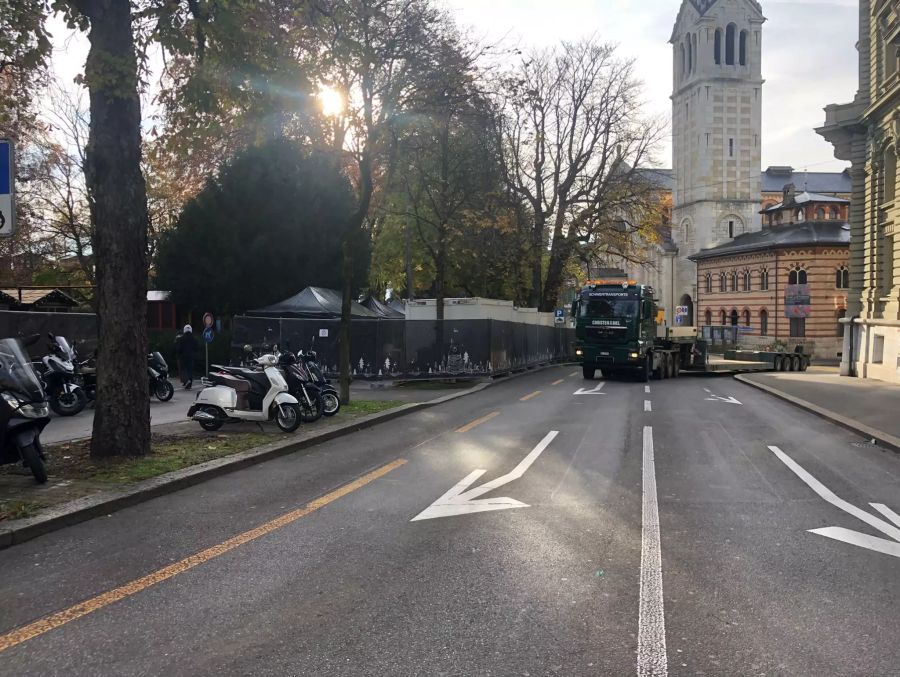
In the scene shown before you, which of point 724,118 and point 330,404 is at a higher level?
point 724,118

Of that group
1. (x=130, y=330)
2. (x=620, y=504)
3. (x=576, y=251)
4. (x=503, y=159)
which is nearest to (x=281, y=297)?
(x=503, y=159)

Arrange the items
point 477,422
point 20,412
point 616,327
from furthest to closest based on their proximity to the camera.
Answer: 1. point 616,327
2. point 477,422
3. point 20,412

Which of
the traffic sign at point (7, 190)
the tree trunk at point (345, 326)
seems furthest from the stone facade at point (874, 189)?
the traffic sign at point (7, 190)

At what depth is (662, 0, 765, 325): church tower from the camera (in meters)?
79.0

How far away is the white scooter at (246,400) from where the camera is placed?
39.6 ft

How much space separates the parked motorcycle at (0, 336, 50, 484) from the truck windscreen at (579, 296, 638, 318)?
891 inches

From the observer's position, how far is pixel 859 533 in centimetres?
643

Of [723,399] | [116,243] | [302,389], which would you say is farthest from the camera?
[723,399]

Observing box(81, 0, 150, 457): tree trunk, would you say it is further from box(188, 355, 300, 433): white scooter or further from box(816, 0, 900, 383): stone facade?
box(816, 0, 900, 383): stone facade

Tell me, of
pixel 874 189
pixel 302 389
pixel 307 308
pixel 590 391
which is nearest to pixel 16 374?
pixel 302 389

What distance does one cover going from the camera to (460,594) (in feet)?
15.5

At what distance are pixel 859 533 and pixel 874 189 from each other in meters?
27.8

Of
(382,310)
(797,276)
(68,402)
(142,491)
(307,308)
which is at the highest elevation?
(797,276)

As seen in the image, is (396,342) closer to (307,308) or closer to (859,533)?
(307,308)
